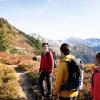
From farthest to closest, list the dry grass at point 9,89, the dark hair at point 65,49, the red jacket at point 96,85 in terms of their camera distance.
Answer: the dry grass at point 9,89 → the dark hair at point 65,49 → the red jacket at point 96,85

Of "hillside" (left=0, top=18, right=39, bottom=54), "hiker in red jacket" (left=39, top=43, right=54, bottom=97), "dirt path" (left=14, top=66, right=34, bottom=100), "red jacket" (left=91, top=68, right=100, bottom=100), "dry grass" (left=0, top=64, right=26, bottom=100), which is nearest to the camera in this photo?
"red jacket" (left=91, top=68, right=100, bottom=100)

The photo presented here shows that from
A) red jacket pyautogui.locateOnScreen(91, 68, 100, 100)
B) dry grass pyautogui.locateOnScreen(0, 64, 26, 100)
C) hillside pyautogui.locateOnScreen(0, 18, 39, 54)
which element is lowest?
dry grass pyautogui.locateOnScreen(0, 64, 26, 100)

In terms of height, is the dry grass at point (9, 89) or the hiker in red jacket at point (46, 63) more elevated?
the hiker in red jacket at point (46, 63)

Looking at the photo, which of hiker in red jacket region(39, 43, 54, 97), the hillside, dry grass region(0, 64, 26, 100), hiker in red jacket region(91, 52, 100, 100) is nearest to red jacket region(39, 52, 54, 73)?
hiker in red jacket region(39, 43, 54, 97)

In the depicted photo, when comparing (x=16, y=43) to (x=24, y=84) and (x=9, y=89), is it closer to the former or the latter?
(x=24, y=84)

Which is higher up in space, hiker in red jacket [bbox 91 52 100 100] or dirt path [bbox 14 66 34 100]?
hiker in red jacket [bbox 91 52 100 100]

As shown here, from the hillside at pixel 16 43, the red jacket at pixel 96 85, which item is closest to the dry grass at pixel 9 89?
the red jacket at pixel 96 85

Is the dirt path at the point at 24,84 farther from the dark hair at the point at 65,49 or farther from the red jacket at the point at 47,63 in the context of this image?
the dark hair at the point at 65,49

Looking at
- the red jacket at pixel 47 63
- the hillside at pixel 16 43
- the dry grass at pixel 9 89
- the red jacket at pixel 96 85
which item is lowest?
the dry grass at pixel 9 89

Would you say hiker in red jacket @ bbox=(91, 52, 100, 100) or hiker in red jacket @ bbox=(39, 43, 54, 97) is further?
hiker in red jacket @ bbox=(39, 43, 54, 97)

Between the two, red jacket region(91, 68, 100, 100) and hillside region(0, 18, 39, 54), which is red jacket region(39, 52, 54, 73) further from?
hillside region(0, 18, 39, 54)

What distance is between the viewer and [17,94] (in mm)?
15125

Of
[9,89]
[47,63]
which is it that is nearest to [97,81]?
[47,63]

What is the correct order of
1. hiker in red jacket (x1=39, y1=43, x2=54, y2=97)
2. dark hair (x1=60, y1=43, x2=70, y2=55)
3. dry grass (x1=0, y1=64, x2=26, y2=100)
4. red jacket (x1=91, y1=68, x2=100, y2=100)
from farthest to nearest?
1. dry grass (x1=0, y1=64, x2=26, y2=100)
2. hiker in red jacket (x1=39, y1=43, x2=54, y2=97)
3. dark hair (x1=60, y1=43, x2=70, y2=55)
4. red jacket (x1=91, y1=68, x2=100, y2=100)
